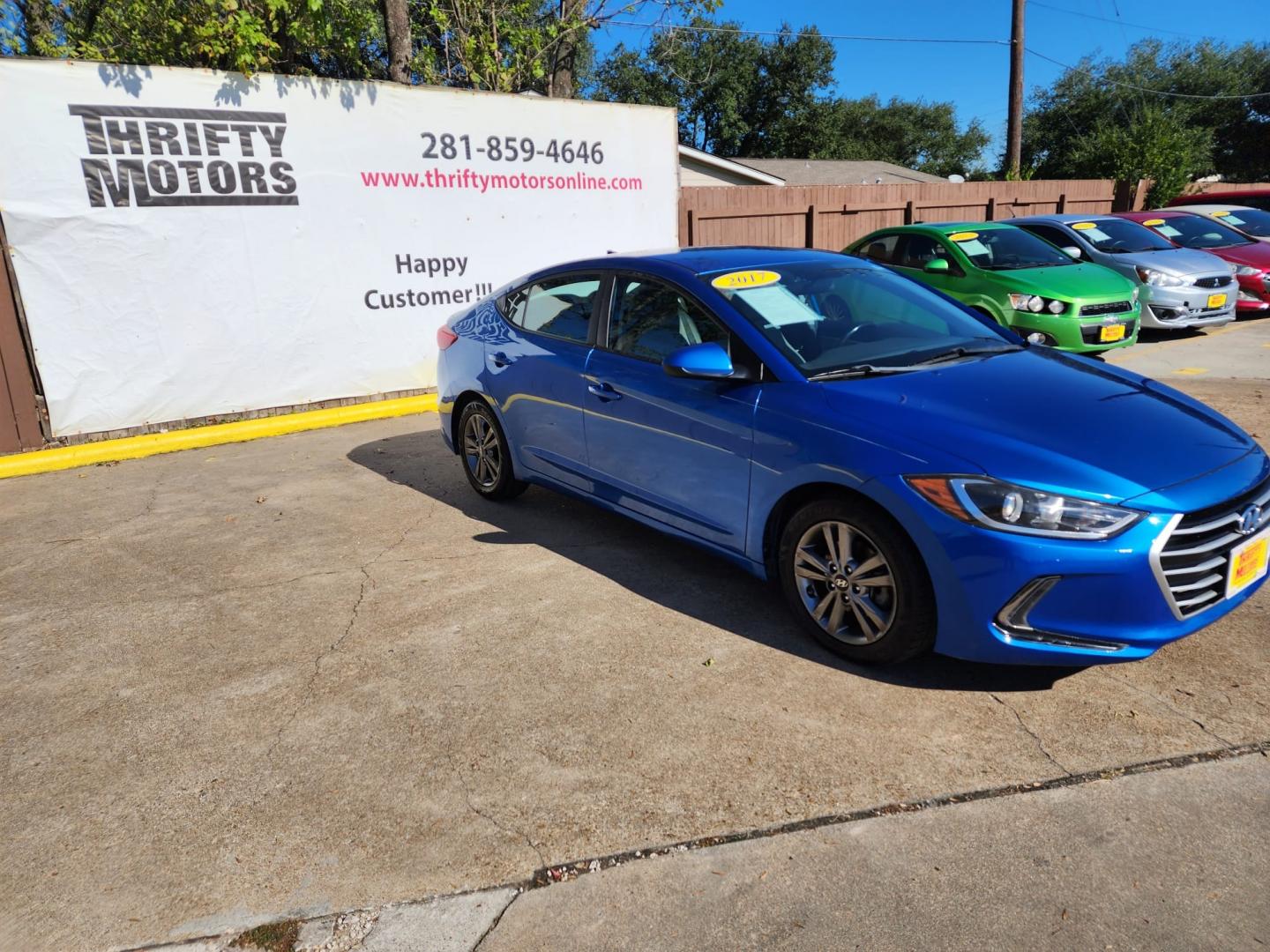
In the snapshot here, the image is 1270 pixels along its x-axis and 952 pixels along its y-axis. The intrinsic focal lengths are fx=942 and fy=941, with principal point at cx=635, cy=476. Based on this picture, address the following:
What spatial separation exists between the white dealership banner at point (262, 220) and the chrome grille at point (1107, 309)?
16.4 ft

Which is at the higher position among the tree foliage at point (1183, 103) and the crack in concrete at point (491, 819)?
the tree foliage at point (1183, 103)

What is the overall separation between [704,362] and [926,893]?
2188 millimetres

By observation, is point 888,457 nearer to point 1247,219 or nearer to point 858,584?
point 858,584

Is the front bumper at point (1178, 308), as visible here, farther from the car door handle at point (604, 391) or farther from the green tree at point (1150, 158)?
the green tree at point (1150, 158)

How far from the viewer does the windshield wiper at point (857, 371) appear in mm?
3857

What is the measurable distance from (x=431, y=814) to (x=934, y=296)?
11.6 feet

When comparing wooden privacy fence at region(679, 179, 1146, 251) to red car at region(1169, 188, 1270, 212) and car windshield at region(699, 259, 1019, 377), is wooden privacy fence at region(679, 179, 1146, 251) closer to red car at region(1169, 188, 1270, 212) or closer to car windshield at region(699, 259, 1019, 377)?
red car at region(1169, 188, 1270, 212)

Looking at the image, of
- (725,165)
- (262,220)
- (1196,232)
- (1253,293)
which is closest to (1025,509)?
(262,220)

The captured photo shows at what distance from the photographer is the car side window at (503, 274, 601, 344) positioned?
503 cm

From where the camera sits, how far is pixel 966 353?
4227 millimetres

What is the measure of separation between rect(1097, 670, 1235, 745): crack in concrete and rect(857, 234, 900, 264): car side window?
788 cm

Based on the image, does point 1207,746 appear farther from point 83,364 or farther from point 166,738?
point 83,364

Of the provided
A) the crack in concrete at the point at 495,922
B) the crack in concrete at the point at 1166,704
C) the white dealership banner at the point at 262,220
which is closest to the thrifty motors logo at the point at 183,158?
the white dealership banner at the point at 262,220

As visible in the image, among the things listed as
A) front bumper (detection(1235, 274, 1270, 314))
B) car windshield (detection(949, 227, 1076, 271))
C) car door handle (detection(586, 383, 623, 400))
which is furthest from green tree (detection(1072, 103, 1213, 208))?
car door handle (detection(586, 383, 623, 400))
